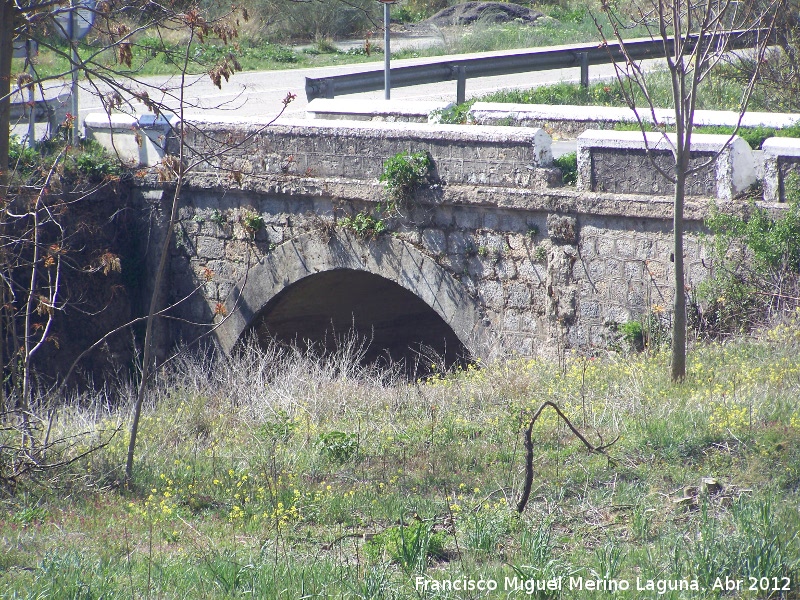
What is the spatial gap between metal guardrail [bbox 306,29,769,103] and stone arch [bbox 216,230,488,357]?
7.50ft

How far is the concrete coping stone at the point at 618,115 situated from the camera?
28.6 feet

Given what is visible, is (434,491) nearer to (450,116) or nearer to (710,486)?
(710,486)

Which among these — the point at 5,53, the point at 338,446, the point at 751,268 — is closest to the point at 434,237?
the point at 751,268

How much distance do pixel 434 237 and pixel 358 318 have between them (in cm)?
288

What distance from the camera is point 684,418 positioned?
553cm

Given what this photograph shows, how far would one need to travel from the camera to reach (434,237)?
29.7 ft

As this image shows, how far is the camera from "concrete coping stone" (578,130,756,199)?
7395 mm

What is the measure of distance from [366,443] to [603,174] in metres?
3.50

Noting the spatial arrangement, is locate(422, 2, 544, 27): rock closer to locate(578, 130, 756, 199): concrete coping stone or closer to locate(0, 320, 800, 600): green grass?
locate(578, 130, 756, 199): concrete coping stone

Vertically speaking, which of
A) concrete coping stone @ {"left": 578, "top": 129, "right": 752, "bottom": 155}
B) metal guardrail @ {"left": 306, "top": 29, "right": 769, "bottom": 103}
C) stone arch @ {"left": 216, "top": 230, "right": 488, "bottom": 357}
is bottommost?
stone arch @ {"left": 216, "top": 230, "right": 488, "bottom": 357}

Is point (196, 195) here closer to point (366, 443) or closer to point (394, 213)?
point (394, 213)

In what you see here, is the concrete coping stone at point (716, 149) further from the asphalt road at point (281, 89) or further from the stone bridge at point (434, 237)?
the asphalt road at point (281, 89)

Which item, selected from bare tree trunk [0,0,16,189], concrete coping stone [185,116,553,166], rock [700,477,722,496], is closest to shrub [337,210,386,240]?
concrete coping stone [185,116,553,166]

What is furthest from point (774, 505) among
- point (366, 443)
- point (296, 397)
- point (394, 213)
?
point (394, 213)
